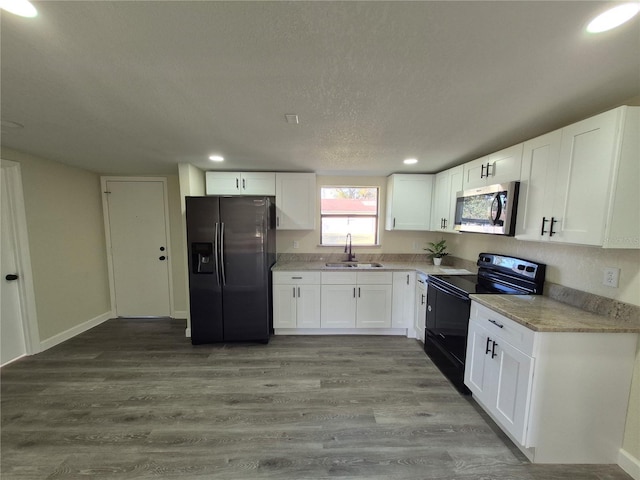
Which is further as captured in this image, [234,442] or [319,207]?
[319,207]

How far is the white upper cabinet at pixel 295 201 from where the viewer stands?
3.32 metres

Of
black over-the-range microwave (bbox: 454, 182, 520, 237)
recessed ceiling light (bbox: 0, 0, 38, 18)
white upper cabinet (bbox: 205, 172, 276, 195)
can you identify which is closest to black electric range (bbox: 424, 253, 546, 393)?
black over-the-range microwave (bbox: 454, 182, 520, 237)

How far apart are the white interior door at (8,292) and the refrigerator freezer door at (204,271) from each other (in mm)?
1742

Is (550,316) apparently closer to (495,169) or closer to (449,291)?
(449,291)

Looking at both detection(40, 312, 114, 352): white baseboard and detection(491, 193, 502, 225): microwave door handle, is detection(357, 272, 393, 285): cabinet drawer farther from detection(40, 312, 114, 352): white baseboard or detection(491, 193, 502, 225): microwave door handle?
detection(40, 312, 114, 352): white baseboard

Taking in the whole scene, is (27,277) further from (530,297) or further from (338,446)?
(530,297)

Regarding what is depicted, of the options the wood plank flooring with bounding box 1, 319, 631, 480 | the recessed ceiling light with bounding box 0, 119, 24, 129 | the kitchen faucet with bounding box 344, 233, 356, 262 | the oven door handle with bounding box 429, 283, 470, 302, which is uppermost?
the recessed ceiling light with bounding box 0, 119, 24, 129

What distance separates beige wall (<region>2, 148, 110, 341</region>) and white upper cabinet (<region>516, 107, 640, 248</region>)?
4928 mm

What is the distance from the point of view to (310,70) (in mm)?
1146

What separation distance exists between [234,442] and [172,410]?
0.66 meters

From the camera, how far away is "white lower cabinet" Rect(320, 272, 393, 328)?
3168 millimetres

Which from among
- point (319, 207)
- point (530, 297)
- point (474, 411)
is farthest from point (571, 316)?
point (319, 207)

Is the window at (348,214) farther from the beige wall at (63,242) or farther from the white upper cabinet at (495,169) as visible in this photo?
the beige wall at (63,242)

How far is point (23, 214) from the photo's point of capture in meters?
2.60
